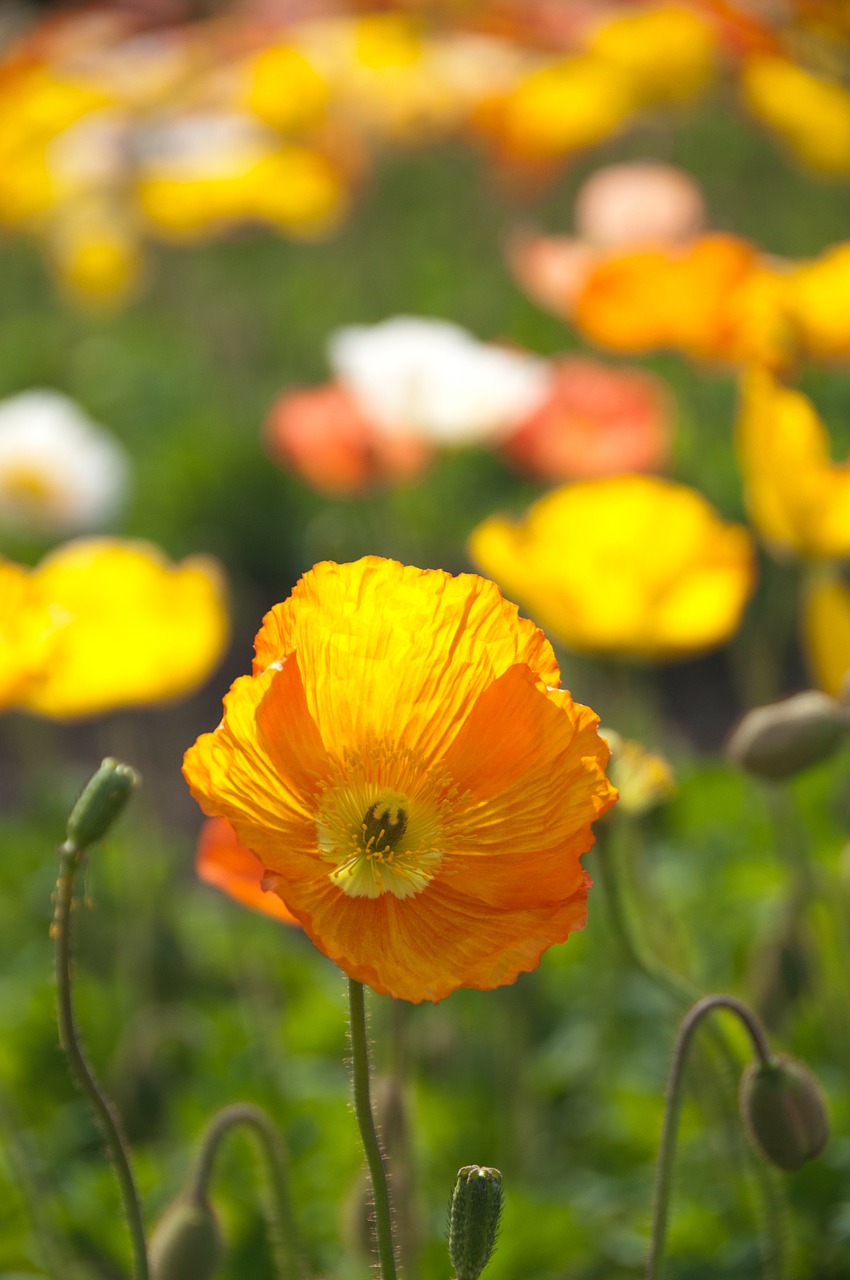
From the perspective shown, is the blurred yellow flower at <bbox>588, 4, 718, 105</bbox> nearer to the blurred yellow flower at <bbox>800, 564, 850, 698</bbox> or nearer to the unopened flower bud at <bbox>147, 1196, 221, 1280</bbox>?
the blurred yellow flower at <bbox>800, 564, 850, 698</bbox>

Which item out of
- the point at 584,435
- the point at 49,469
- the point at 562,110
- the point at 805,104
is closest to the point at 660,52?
the point at 562,110

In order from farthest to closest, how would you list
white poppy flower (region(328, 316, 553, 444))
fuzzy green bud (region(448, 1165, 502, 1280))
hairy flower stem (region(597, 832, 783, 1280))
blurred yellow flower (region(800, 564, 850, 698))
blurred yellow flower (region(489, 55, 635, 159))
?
blurred yellow flower (region(489, 55, 635, 159)), white poppy flower (region(328, 316, 553, 444)), blurred yellow flower (region(800, 564, 850, 698)), hairy flower stem (region(597, 832, 783, 1280)), fuzzy green bud (region(448, 1165, 502, 1280))

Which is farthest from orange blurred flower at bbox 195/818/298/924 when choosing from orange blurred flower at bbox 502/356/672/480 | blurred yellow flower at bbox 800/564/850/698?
orange blurred flower at bbox 502/356/672/480

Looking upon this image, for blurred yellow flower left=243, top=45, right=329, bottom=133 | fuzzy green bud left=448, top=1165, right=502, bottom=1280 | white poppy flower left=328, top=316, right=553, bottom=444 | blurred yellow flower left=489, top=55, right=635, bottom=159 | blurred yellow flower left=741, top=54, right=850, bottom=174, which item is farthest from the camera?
blurred yellow flower left=243, top=45, right=329, bottom=133

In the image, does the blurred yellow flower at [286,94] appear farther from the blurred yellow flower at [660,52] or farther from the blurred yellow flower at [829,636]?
the blurred yellow flower at [829,636]

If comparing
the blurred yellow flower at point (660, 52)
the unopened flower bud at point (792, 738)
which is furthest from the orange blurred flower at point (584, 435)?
the blurred yellow flower at point (660, 52)

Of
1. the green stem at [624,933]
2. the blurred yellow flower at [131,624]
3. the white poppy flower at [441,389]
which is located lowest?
the white poppy flower at [441,389]

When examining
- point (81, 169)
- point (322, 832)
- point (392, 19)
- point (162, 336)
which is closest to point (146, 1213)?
point (322, 832)

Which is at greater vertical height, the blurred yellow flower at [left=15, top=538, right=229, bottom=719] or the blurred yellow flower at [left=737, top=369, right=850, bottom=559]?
the blurred yellow flower at [left=737, top=369, right=850, bottom=559]
